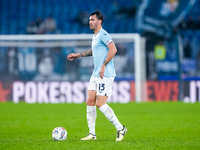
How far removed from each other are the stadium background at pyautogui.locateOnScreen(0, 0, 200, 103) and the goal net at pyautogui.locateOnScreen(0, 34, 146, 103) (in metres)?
0.04

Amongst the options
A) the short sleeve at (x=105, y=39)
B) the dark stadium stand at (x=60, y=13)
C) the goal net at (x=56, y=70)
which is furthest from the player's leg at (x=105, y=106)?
the dark stadium stand at (x=60, y=13)

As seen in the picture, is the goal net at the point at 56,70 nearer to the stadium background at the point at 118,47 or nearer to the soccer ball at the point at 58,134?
the stadium background at the point at 118,47

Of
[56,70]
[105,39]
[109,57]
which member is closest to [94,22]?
[105,39]

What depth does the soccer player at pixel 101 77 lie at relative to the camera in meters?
6.37

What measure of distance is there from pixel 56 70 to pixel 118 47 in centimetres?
255

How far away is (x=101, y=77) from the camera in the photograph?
6.32 metres

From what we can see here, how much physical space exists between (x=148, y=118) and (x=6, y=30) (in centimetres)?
1323

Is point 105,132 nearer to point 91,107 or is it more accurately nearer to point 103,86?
point 91,107

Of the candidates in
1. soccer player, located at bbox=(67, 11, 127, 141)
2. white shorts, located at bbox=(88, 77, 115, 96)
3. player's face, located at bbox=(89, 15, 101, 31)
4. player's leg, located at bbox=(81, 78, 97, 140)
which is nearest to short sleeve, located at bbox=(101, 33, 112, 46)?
soccer player, located at bbox=(67, 11, 127, 141)

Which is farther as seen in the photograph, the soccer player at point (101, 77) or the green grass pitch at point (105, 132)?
the soccer player at point (101, 77)

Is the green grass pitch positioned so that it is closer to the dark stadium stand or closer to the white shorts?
the white shorts

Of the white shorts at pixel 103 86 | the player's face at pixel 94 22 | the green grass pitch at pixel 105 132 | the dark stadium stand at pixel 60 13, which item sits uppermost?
the dark stadium stand at pixel 60 13

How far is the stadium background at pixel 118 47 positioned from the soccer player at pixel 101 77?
9.12 metres

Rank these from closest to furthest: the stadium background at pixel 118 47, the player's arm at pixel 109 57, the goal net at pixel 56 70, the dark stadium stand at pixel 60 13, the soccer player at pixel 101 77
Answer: the player's arm at pixel 109 57
the soccer player at pixel 101 77
the goal net at pixel 56 70
the stadium background at pixel 118 47
the dark stadium stand at pixel 60 13
